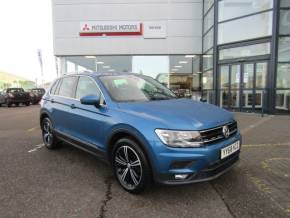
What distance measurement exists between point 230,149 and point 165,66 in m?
13.7

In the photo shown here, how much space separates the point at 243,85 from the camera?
40.2 feet

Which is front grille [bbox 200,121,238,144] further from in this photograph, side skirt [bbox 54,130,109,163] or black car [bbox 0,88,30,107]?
black car [bbox 0,88,30,107]

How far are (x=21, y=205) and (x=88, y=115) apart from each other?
5.16 ft

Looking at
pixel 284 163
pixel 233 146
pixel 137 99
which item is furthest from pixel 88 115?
pixel 284 163

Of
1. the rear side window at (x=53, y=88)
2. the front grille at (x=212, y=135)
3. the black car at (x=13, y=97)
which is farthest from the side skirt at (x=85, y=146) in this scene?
the black car at (x=13, y=97)

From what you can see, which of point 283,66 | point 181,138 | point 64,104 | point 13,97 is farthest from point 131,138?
point 13,97

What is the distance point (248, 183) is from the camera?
3729mm

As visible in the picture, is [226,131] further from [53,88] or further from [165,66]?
[165,66]

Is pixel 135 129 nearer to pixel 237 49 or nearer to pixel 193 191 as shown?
pixel 193 191

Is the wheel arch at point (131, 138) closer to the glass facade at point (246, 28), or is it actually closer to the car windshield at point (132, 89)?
the car windshield at point (132, 89)

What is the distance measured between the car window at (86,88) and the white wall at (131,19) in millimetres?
12453

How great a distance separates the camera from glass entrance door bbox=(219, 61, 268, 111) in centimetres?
1161

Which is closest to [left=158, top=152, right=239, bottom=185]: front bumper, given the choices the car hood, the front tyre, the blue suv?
the blue suv

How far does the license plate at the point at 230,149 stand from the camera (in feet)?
10.5
